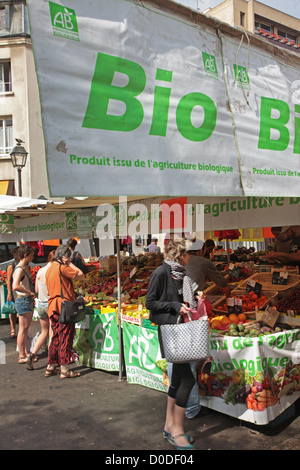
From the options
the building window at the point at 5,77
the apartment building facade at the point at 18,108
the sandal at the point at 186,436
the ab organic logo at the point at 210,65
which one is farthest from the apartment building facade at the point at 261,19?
the sandal at the point at 186,436

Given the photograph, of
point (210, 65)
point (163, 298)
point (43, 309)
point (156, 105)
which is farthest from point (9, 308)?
point (210, 65)

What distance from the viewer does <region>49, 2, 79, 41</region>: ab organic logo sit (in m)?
2.65

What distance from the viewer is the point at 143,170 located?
9.88 ft

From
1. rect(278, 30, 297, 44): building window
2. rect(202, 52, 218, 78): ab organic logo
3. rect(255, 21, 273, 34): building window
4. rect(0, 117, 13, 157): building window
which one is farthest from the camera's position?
rect(278, 30, 297, 44): building window

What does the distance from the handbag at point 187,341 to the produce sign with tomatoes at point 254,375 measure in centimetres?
74

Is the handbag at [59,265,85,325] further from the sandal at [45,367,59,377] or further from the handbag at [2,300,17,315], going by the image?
the handbag at [2,300,17,315]

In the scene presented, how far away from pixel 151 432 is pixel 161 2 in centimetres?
390

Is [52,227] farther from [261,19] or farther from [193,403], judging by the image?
[261,19]

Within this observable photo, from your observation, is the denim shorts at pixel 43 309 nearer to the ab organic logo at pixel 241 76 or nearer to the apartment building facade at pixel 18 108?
the ab organic logo at pixel 241 76

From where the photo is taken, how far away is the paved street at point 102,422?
3.89 meters

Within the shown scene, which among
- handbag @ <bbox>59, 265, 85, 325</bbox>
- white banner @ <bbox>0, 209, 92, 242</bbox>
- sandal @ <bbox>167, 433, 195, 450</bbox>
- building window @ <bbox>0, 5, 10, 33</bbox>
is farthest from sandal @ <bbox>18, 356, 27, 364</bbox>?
building window @ <bbox>0, 5, 10, 33</bbox>

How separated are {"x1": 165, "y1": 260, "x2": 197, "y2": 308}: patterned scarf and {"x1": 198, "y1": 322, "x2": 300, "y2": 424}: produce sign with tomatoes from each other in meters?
0.78

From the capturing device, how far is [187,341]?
3617 mm

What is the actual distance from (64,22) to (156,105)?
2.81ft
